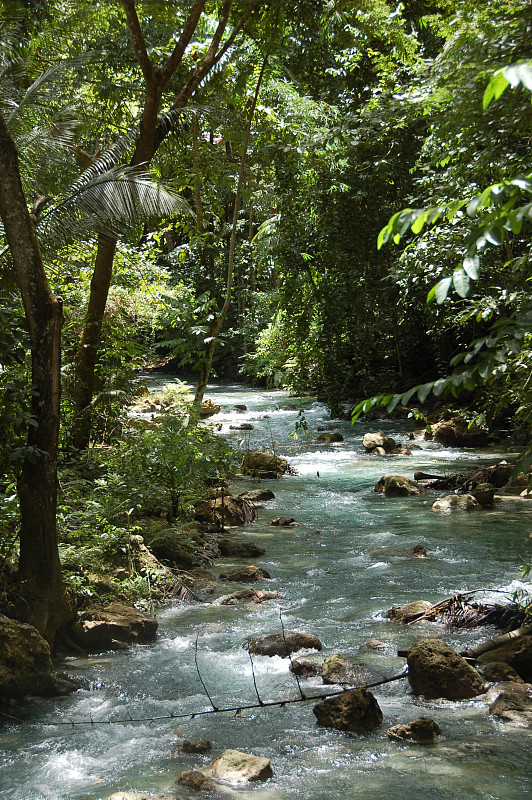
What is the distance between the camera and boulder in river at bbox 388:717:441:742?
3.57 meters

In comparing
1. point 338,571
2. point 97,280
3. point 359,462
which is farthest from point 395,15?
point 338,571

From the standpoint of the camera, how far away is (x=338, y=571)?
22.2 feet

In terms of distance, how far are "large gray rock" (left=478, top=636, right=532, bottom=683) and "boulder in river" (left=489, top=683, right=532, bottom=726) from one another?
10.2 inches

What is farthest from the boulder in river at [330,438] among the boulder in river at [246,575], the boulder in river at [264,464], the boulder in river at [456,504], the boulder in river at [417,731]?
the boulder in river at [417,731]

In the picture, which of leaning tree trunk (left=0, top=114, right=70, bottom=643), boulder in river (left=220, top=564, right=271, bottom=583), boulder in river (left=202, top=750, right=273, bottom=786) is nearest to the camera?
boulder in river (left=202, top=750, right=273, bottom=786)

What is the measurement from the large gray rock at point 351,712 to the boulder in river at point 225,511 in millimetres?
4772

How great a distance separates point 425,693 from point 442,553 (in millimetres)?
3149

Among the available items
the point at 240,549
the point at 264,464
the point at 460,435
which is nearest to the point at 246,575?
the point at 240,549

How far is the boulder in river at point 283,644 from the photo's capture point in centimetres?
482

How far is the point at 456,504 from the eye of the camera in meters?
9.19

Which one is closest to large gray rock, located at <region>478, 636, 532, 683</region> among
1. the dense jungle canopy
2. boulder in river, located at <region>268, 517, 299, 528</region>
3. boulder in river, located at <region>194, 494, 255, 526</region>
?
the dense jungle canopy

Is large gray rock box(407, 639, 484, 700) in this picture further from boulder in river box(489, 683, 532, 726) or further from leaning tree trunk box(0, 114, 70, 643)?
leaning tree trunk box(0, 114, 70, 643)

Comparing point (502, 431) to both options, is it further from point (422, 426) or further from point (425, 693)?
point (425, 693)

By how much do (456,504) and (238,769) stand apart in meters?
6.47
